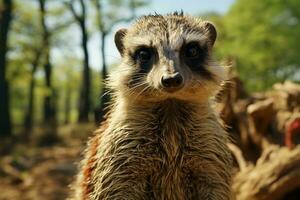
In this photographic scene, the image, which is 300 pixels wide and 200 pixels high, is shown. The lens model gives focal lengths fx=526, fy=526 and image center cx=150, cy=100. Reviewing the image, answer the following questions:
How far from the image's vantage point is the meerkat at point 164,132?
18.0 feet

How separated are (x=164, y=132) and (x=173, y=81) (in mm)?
929

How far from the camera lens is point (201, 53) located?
18.7 ft

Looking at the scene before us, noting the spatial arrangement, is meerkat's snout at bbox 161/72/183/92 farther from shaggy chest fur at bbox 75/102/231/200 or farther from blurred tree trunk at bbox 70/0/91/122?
blurred tree trunk at bbox 70/0/91/122

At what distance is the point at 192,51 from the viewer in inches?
219

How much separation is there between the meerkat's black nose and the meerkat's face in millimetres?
50

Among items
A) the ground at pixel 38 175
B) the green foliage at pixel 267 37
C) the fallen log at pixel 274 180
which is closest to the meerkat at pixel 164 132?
the fallen log at pixel 274 180

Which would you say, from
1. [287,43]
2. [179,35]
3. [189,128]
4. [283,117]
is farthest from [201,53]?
[287,43]

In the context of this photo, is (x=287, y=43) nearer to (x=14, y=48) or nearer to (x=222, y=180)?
(x=14, y=48)

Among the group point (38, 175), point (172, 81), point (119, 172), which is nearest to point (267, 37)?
point (38, 175)

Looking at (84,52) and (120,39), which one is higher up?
(120,39)

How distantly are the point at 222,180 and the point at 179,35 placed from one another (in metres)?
1.60

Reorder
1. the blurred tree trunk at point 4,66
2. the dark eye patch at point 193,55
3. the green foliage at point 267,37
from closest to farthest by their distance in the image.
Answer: the dark eye patch at point 193,55 < the blurred tree trunk at point 4,66 < the green foliage at point 267,37

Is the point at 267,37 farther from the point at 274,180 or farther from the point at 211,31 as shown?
the point at 211,31

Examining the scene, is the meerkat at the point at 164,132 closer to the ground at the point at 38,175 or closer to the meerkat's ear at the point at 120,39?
the meerkat's ear at the point at 120,39
